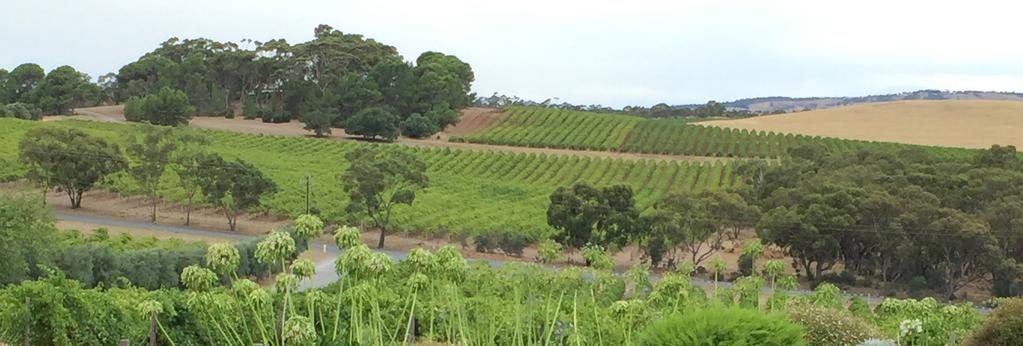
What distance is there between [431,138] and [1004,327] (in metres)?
56.9

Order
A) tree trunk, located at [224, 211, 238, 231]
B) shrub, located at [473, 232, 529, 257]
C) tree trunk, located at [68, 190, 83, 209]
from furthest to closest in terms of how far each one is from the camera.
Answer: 1. tree trunk, located at [68, 190, 83, 209]
2. tree trunk, located at [224, 211, 238, 231]
3. shrub, located at [473, 232, 529, 257]

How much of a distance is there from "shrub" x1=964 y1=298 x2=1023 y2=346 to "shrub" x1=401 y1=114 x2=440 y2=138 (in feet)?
184

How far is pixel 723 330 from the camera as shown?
5891 millimetres

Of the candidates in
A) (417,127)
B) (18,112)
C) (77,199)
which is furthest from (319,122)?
(77,199)

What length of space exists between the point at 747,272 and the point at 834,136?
1767 inches

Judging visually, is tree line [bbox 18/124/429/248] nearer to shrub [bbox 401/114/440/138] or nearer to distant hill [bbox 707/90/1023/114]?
shrub [bbox 401/114/440/138]

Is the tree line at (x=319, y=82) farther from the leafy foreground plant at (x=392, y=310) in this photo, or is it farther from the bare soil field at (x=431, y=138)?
the leafy foreground plant at (x=392, y=310)

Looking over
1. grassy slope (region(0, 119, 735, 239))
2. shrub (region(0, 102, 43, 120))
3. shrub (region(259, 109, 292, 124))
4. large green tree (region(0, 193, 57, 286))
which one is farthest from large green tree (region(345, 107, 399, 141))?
large green tree (region(0, 193, 57, 286))

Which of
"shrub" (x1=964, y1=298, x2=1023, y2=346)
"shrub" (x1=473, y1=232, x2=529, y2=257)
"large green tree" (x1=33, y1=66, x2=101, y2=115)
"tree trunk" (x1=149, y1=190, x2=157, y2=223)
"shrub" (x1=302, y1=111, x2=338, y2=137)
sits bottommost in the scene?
"shrub" (x1=473, y1=232, x2=529, y2=257)

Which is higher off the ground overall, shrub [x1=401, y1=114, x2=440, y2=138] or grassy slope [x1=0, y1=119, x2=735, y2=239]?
shrub [x1=401, y1=114, x2=440, y2=138]

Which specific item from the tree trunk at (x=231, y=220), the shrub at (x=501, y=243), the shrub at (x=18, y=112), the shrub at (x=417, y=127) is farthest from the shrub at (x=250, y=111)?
the shrub at (x=501, y=243)

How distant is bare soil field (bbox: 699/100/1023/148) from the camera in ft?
227

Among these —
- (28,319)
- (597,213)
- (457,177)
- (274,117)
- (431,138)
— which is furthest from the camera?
(274,117)

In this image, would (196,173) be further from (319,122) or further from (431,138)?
(431,138)
